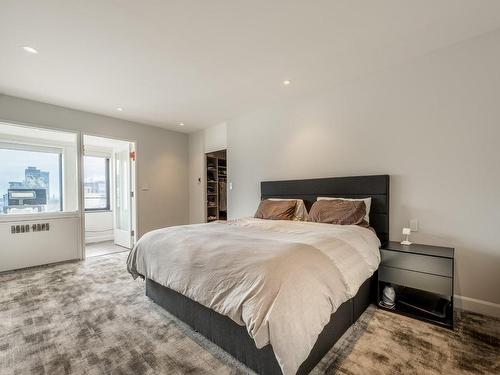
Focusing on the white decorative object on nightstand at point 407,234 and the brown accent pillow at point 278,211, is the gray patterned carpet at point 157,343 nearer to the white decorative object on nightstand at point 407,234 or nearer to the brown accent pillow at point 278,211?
the white decorative object on nightstand at point 407,234

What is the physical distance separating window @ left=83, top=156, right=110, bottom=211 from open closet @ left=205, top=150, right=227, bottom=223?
101 inches

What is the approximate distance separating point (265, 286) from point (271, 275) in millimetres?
70

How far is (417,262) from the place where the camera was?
223cm

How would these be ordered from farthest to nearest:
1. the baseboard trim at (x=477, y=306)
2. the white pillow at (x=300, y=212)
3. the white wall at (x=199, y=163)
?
the white wall at (x=199, y=163) < the white pillow at (x=300, y=212) < the baseboard trim at (x=477, y=306)

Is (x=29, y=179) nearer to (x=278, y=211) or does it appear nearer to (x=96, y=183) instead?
(x=96, y=183)

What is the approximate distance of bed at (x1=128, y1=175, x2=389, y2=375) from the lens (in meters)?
1.30

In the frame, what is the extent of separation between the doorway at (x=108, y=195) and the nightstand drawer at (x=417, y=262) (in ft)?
14.7

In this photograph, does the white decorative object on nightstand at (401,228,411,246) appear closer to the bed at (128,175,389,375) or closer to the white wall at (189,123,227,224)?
the bed at (128,175,389,375)

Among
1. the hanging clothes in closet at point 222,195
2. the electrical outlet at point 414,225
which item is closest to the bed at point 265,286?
the electrical outlet at point 414,225

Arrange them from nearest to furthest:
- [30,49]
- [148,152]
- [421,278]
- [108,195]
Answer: [421,278], [30,49], [148,152], [108,195]

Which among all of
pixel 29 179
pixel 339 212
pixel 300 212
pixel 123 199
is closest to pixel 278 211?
pixel 300 212

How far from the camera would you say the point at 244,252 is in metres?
1.66

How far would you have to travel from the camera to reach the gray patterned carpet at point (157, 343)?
5.17 ft

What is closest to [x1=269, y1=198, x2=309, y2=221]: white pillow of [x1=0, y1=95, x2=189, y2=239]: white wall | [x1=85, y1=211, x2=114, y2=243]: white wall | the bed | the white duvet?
the bed
